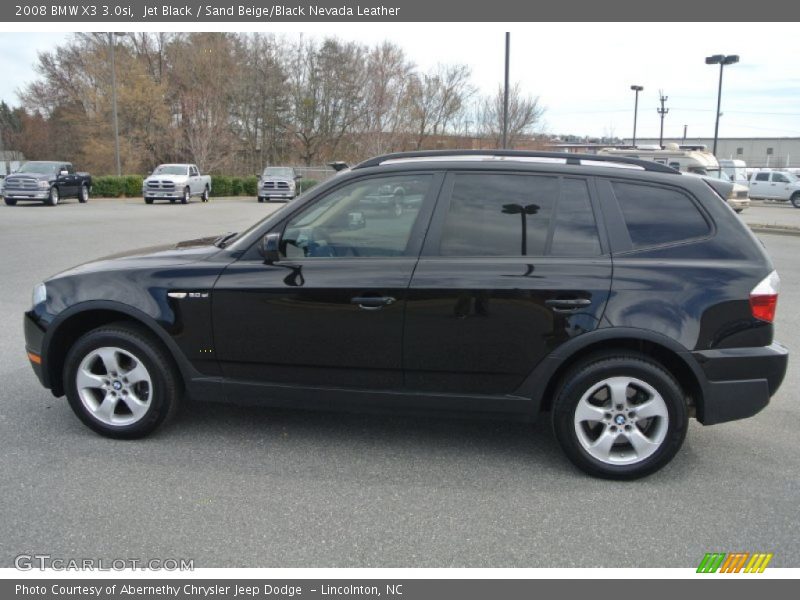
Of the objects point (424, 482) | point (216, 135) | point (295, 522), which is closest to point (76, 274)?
point (295, 522)

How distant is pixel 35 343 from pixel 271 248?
176 cm

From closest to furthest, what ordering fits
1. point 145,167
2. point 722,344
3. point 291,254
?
point 722,344
point 291,254
point 145,167

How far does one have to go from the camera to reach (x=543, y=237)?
379 centimetres

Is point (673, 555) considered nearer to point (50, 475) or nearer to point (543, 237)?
point (543, 237)

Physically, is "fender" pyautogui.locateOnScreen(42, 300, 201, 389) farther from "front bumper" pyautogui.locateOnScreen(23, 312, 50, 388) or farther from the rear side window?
the rear side window

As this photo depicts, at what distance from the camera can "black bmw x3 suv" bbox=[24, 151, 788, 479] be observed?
11.9ft

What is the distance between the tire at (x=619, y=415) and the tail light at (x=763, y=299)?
596 millimetres

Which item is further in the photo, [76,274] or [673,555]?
[76,274]

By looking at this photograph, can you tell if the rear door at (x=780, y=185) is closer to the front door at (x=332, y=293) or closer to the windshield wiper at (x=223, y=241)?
the front door at (x=332, y=293)

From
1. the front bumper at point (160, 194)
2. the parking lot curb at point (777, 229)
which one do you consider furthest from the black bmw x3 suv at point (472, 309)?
the front bumper at point (160, 194)

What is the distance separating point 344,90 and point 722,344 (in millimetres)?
51172

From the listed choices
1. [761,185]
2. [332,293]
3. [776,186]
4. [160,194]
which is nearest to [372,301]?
[332,293]

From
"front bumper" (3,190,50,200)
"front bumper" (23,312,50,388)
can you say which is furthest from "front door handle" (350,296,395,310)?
"front bumper" (3,190,50,200)

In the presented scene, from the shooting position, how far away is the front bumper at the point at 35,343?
422cm
